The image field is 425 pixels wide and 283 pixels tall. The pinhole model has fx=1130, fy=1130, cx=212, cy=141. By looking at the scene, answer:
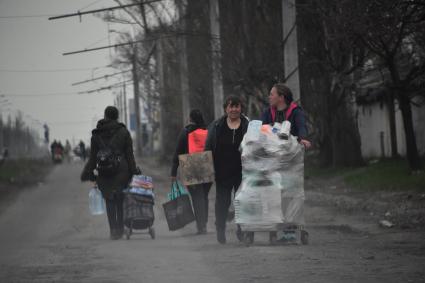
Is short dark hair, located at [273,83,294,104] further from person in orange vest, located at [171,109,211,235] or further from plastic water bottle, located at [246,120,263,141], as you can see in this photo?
person in orange vest, located at [171,109,211,235]

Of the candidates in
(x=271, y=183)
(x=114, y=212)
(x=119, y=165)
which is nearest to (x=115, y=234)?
(x=114, y=212)

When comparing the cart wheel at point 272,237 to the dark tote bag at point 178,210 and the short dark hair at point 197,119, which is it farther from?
the short dark hair at point 197,119

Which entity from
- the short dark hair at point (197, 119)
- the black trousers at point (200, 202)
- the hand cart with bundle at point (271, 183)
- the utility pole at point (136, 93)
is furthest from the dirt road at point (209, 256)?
the utility pole at point (136, 93)

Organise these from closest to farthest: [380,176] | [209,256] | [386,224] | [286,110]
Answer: [209,256], [286,110], [386,224], [380,176]

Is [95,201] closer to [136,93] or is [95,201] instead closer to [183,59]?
[183,59]

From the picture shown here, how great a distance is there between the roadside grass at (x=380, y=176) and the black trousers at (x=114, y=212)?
7.48 metres

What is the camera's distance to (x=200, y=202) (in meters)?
15.8

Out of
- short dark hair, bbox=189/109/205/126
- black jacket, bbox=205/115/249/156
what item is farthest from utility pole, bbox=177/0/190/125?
black jacket, bbox=205/115/249/156

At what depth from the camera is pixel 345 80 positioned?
3123 centimetres

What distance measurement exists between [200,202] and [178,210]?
1.10 feet

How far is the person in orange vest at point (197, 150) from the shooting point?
15781 millimetres

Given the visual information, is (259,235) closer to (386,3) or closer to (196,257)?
(196,257)

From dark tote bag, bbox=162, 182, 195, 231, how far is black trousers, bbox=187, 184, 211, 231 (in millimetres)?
135

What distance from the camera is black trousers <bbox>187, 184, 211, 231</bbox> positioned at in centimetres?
1577
